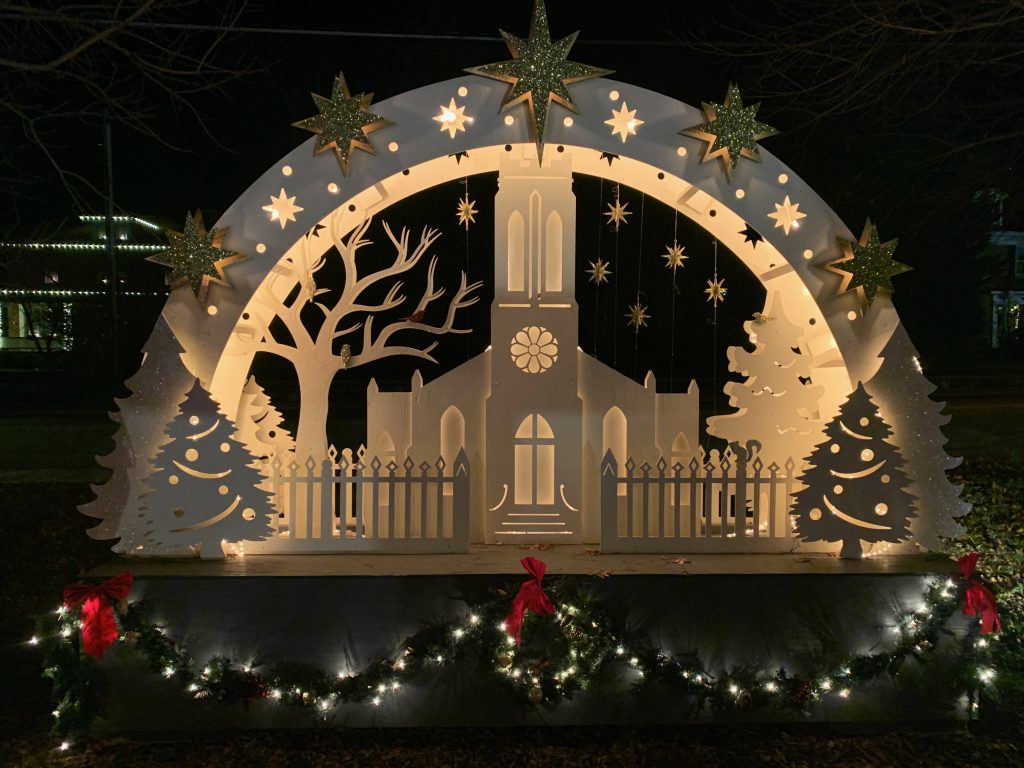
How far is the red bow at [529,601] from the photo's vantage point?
5238mm

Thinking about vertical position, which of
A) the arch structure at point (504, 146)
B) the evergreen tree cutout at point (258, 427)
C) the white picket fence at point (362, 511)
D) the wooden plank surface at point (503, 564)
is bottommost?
the wooden plank surface at point (503, 564)

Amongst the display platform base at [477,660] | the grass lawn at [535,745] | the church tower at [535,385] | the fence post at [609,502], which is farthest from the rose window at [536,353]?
the grass lawn at [535,745]

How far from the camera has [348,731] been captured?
551 cm

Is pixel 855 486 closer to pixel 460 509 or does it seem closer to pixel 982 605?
pixel 982 605

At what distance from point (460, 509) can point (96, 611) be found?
2.41 metres

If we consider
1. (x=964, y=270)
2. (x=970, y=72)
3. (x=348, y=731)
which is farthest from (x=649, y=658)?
(x=964, y=270)

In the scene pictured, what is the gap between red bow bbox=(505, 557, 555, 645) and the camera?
5.24 meters

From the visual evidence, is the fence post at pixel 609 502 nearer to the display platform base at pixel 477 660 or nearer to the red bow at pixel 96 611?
the display platform base at pixel 477 660

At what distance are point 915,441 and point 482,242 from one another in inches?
692

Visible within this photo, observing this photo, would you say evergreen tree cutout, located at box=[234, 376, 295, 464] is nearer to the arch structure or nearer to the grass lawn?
the arch structure

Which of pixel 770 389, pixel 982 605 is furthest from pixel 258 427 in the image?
pixel 982 605

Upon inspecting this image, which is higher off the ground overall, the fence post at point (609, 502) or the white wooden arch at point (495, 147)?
the white wooden arch at point (495, 147)

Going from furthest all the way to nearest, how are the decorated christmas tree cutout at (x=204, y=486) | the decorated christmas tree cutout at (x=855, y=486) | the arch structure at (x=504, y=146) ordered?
the arch structure at (x=504, y=146) → the decorated christmas tree cutout at (x=855, y=486) → the decorated christmas tree cutout at (x=204, y=486)

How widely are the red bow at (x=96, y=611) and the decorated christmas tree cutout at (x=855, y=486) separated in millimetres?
4558
